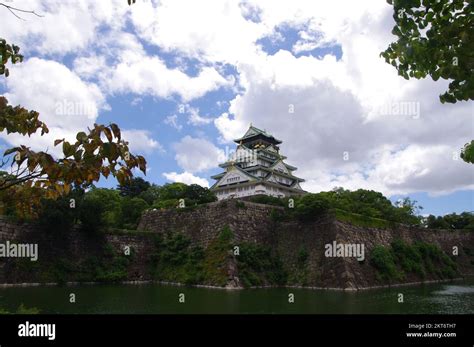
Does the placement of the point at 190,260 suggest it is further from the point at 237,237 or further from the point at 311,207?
the point at 311,207

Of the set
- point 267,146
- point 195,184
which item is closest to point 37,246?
point 195,184

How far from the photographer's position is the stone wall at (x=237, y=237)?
22125 millimetres

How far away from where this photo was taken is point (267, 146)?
59531 millimetres

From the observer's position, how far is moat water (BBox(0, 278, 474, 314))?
14.0 meters

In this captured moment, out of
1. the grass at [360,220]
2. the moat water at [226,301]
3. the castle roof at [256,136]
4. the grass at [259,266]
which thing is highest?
the castle roof at [256,136]

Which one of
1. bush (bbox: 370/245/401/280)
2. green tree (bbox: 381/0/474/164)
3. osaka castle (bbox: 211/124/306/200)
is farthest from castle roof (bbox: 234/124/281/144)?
green tree (bbox: 381/0/474/164)

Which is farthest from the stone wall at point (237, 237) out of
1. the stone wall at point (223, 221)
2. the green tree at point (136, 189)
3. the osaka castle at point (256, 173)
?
the green tree at point (136, 189)

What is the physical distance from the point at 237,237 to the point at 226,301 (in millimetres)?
8318

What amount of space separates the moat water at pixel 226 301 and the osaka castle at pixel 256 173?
103 ft

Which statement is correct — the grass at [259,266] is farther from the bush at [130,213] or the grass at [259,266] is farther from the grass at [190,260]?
the bush at [130,213]

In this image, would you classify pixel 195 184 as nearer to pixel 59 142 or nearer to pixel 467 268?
pixel 467 268

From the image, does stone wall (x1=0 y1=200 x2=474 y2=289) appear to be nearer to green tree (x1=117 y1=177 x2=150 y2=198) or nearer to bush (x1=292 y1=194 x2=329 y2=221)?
bush (x1=292 y1=194 x2=329 y2=221)

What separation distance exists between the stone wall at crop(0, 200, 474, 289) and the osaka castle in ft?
76.5

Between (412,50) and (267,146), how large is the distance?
54.7 metres
